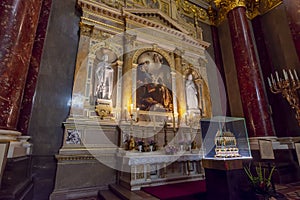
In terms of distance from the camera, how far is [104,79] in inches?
215

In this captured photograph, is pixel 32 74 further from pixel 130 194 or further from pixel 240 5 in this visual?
pixel 240 5

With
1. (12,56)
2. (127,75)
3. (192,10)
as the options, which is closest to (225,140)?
(127,75)

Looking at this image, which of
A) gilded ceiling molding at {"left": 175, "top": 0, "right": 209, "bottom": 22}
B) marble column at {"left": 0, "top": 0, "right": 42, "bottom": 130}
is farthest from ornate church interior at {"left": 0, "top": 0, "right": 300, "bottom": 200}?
gilded ceiling molding at {"left": 175, "top": 0, "right": 209, "bottom": 22}

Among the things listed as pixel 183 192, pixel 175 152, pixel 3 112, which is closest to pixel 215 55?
pixel 175 152

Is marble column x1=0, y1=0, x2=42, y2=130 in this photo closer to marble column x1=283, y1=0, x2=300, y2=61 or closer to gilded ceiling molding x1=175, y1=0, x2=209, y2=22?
marble column x1=283, y1=0, x2=300, y2=61

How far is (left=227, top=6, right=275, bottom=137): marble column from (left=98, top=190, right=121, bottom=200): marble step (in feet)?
16.7

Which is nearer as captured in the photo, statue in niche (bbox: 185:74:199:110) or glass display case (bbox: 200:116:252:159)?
glass display case (bbox: 200:116:252:159)

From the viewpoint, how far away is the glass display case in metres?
3.16

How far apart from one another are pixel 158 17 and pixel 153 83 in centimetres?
310

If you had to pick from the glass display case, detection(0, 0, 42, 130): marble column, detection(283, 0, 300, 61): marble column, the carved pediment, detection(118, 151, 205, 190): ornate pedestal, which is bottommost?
detection(118, 151, 205, 190): ornate pedestal

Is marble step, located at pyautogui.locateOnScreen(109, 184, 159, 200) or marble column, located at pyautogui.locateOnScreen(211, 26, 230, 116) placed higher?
marble column, located at pyautogui.locateOnScreen(211, 26, 230, 116)

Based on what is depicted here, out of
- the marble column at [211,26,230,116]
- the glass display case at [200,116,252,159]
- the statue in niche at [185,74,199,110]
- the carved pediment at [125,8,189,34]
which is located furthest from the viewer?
the marble column at [211,26,230,116]

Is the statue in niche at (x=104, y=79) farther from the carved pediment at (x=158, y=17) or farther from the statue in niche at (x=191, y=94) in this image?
the statue in niche at (x=191, y=94)

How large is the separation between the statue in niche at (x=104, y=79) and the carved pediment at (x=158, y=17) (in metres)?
2.50
